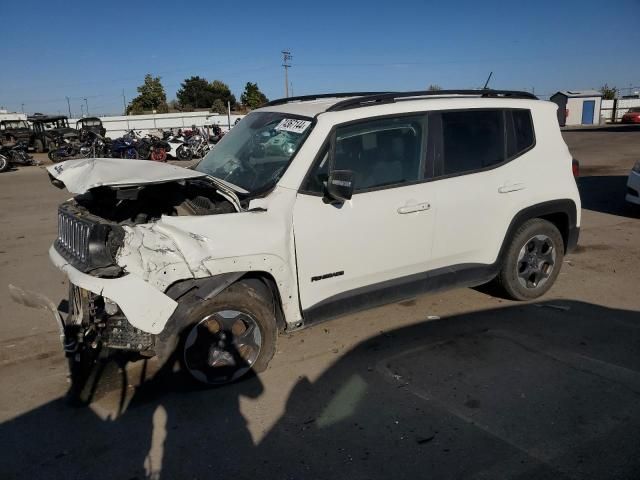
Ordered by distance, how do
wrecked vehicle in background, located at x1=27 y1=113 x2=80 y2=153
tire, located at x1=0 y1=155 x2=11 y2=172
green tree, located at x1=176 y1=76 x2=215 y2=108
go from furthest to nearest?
green tree, located at x1=176 y1=76 x2=215 y2=108 < wrecked vehicle in background, located at x1=27 y1=113 x2=80 y2=153 < tire, located at x1=0 y1=155 x2=11 y2=172

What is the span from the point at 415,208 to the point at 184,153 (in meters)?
19.7

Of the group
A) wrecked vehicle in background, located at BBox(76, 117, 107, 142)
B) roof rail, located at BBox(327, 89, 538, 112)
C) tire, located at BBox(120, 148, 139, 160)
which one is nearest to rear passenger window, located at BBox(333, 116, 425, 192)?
roof rail, located at BBox(327, 89, 538, 112)

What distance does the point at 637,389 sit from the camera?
3285 millimetres

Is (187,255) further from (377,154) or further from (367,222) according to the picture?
(377,154)

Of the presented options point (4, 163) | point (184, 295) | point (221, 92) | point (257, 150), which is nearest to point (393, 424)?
point (184, 295)

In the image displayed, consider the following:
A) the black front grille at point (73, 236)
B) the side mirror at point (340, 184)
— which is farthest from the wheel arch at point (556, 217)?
the black front grille at point (73, 236)

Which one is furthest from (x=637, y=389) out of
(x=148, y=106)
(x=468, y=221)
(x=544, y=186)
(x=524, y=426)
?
(x=148, y=106)

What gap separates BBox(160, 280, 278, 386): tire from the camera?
323 centimetres

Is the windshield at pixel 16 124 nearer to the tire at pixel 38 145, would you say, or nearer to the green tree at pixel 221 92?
the tire at pixel 38 145

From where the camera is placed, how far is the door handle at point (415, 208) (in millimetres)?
3736

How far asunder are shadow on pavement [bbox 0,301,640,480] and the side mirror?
130cm

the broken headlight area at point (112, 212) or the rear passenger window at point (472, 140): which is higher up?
the rear passenger window at point (472, 140)

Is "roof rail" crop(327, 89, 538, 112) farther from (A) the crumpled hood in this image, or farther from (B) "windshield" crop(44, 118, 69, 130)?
(B) "windshield" crop(44, 118, 69, 130)

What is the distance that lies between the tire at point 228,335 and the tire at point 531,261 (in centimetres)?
236
